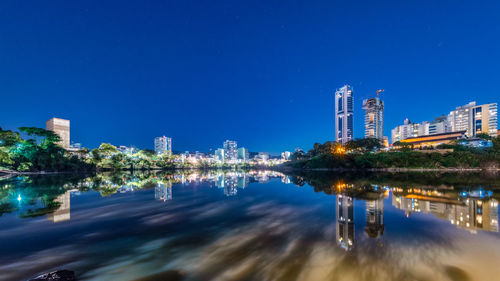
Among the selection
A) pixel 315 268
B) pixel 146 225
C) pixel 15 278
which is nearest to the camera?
pixel 15 278

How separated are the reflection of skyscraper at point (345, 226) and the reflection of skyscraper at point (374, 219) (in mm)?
559

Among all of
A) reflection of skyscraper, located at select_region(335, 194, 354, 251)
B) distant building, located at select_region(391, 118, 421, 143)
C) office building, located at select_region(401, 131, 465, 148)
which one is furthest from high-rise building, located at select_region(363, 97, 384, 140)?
reflection of skyscraper, located at select_region(335, 194, 354, 251)

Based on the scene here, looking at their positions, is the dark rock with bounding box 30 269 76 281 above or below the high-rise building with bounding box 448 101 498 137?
below

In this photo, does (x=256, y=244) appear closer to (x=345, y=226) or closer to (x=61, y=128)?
(x=345, y=226)

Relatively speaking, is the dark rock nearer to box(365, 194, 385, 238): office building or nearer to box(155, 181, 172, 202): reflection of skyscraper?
box(365, 194, 385, 238): office building

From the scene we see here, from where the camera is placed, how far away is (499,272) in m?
4.06

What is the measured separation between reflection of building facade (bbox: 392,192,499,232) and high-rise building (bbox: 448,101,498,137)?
131867mm

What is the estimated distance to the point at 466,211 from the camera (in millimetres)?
8961

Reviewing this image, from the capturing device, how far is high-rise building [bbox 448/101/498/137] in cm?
9849

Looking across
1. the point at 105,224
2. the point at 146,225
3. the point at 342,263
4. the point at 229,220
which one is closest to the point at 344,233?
the point at 342,263

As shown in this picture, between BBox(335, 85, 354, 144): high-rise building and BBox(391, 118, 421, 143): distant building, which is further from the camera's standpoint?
BBox(335, 85, 354, 144): high-rise building

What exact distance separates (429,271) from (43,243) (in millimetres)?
9853

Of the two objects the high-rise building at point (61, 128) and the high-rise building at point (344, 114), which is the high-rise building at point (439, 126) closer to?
the high-rise building at point (344, 114)

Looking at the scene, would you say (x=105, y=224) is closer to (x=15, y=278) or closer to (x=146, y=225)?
(x=146, y=225)
